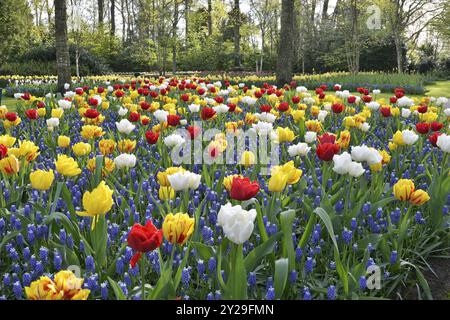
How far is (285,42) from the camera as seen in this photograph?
12242 millimetres

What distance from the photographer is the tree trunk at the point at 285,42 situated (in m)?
12.0

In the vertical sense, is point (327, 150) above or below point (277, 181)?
above

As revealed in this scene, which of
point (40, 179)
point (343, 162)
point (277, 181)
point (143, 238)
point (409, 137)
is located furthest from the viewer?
point (409, 137)

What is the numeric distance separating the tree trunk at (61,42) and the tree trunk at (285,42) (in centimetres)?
557

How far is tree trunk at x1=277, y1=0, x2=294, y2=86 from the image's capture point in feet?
39.4

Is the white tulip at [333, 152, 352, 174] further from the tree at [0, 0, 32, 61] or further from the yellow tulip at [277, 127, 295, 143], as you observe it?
the tree at [0, 0, 32, 61]

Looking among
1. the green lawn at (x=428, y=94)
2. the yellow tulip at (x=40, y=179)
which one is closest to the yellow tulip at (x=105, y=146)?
the yellow tulip at (x=40, y=179)

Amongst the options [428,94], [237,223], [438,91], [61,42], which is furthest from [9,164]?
[438,91]

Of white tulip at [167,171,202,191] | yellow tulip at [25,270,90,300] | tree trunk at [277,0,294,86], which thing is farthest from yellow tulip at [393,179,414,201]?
tree trunk at [277,0,294,86]

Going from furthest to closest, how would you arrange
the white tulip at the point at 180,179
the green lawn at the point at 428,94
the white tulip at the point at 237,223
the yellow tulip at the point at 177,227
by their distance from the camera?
1. the green lawn at the point at 428,94
2. the white tulip at the point at 180,179
3. the yellow tulip at the point at 177,227
4. the white tulip at the point at 237,223

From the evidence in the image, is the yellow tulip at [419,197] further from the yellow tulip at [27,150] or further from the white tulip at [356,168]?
the yellow tulip at [27,150]

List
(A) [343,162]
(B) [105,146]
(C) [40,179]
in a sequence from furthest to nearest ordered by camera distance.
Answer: (B) [105,146] < (A) [343,162] < (C) [40,179]

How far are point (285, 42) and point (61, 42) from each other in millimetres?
5785

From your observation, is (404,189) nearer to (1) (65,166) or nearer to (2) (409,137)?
(2) (409,137)
